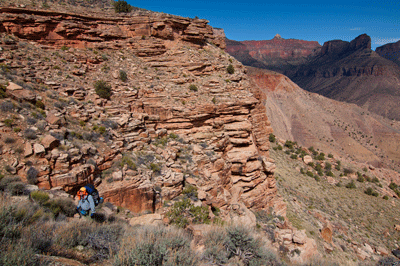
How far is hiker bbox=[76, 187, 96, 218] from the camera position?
21.3 feet

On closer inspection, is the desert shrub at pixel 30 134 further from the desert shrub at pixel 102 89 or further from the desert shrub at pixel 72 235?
the desert shrub at pixel 102 89

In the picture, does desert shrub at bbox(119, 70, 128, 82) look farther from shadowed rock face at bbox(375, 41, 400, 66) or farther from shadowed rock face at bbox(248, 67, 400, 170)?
shadowed rock face at bbox(375, 41, 400, 66)

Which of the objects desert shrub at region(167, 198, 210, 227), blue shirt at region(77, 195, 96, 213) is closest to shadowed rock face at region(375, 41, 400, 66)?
desert shrub at region(167, 198, 210, 227)

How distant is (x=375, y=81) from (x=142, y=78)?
154 m

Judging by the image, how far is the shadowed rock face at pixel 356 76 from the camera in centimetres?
10731

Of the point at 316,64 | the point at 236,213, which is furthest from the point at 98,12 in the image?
the point at 316,64

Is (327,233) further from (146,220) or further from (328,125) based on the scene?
(328,125)

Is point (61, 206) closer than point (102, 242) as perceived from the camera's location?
No

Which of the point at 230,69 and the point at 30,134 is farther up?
the point at 230,69

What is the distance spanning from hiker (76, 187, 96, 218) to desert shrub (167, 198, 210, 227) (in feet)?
12.3

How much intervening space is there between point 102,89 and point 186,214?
9.79 m

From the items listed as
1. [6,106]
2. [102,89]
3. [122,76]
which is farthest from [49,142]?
[122,76]

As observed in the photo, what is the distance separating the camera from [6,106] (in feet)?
27.6

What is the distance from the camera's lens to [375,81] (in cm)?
12081
